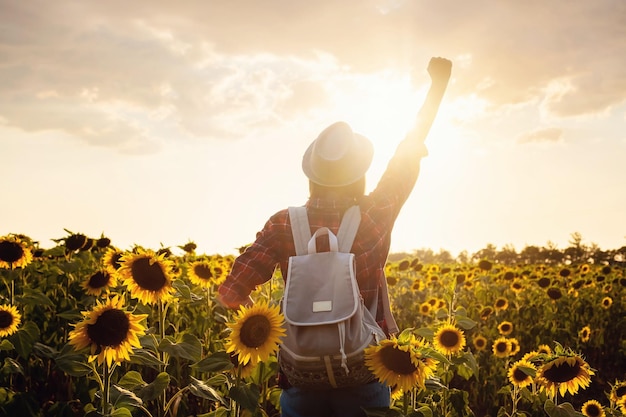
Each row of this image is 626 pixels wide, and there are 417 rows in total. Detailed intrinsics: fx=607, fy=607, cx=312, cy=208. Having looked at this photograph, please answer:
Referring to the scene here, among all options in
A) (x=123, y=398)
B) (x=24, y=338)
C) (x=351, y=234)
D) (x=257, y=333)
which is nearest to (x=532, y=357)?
(x=351, y=234)

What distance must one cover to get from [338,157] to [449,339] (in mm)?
2355

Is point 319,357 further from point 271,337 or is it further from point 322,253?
point 322,253

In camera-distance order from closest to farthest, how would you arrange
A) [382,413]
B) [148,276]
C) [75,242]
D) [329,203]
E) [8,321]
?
[382,413] → [329,203] → [148,276] → [8,321] → [75,242]

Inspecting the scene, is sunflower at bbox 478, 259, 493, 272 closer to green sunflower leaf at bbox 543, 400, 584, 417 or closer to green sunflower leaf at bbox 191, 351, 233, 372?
green sunflower leaf at bbox 543, 400, 584, 417

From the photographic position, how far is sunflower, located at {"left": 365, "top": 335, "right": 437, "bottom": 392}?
268 cm

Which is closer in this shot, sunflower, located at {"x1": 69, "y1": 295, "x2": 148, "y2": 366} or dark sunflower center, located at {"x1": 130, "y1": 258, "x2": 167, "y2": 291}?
sunflower, located at {"x1": 69, "y1": 295, "x2": 148, "y2": 366}

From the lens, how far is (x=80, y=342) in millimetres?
2861

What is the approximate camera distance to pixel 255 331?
9.09 feet

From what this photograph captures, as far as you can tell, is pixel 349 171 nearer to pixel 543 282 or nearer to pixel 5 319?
pixel 5 319

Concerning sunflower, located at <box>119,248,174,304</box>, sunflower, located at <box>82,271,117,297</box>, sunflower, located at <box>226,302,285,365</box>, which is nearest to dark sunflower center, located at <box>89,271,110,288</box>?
sunflower, located at <box>82,271,117,297</box>

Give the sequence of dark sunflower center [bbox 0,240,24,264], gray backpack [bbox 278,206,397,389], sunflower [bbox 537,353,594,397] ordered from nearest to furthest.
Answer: gray backpack [bbox 278,206,397,389], sunflower [bbox 537,353,594,397], dark sunflower center [bbox 0,240,24,264]

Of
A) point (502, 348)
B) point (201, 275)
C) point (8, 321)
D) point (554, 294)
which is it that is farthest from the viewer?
point (554, 294)

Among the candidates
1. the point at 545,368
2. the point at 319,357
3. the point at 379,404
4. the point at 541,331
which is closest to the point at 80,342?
the point at 319,357

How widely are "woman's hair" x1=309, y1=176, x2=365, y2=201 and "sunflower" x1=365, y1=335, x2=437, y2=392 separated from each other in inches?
28.7
